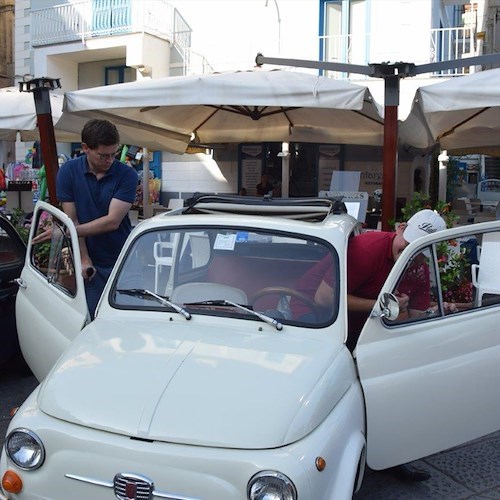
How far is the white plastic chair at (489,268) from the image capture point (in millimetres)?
A: 3488

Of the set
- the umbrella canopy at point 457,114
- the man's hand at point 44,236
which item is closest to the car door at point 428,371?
the man's hand at point 44,236

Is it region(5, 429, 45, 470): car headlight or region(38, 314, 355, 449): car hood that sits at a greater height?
region(38, 314, 355, 449): car hood

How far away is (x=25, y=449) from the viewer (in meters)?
2.59

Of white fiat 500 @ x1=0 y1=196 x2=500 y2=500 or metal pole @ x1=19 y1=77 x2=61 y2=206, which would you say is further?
metal pole @ x1=19 y1=77 x2=61 y2=206

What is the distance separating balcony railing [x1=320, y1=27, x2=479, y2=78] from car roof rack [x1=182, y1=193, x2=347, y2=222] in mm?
10344

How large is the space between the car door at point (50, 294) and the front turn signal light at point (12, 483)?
3.28 feet

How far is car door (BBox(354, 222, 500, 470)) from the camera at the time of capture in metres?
3.06

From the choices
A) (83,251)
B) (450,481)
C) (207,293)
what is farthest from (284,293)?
(450,481)

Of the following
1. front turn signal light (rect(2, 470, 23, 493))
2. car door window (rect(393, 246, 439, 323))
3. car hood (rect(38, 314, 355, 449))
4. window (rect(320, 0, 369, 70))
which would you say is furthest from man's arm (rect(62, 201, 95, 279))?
window (rect(320, 0, 369, 70))

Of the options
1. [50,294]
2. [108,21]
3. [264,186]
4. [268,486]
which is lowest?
[268,486]

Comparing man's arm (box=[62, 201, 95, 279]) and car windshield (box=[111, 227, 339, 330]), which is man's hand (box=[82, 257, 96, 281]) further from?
car windshield (box=[111, 227, 339, 330])

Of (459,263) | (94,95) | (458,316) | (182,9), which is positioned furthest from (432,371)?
(182,9)

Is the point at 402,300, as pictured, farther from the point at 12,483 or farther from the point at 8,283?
the point at 8,283

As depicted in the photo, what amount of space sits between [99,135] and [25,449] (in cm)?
230
